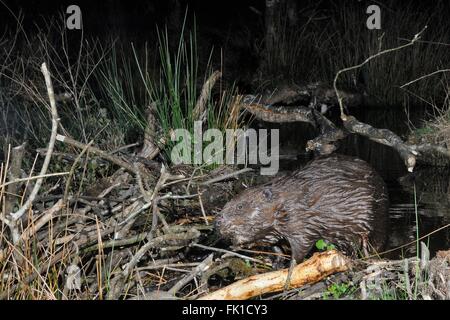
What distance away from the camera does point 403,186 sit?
581 cm

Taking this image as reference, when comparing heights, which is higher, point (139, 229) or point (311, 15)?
point (311, 15)

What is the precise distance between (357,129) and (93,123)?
92.2 inches

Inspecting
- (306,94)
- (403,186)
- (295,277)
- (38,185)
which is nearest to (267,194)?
(295,277)

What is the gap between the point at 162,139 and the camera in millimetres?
5723

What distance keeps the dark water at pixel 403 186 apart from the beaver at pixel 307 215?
0.94ft

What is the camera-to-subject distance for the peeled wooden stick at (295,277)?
148 inches

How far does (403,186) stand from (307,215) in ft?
5.87

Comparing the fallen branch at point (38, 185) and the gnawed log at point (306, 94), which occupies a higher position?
the fallen branch at point (38, 185)

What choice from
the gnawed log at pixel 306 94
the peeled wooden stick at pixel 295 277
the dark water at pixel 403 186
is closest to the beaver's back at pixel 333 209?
the dark water at pixel 403 186

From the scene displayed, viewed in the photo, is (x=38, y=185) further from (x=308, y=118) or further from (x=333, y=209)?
(x=308, y=118)

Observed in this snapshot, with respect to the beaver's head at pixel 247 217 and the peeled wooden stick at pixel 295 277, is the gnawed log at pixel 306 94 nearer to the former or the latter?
the beaver's head at pixel 247 217

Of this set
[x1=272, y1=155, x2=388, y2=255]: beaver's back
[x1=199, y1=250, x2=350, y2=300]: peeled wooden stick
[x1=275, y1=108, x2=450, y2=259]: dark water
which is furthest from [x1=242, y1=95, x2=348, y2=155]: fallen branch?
[x1=199, y1=250, x2=350, y2=300]: peeled wooden stick

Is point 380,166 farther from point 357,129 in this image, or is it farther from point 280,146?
point 280,146
